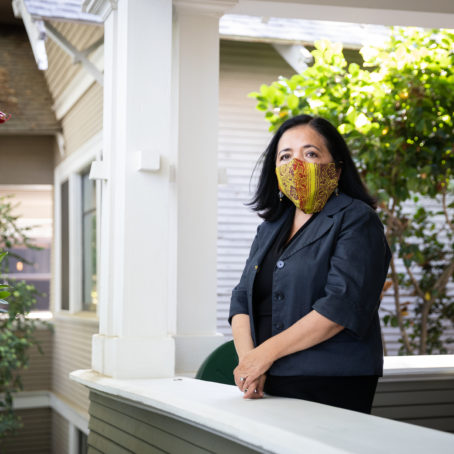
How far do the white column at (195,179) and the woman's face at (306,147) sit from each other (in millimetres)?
1563

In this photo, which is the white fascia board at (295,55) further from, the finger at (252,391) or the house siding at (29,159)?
the finger at (252,391)

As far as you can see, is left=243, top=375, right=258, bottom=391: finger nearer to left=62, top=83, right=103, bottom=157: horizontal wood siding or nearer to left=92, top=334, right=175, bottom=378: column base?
left=92, top=334, right=175, bottom=378: column base

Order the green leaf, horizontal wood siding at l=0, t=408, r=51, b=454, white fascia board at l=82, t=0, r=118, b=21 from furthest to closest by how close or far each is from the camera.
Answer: horizontal wood siding at l=0, t=408, r=51, b=454 < the green leaf < white fascia board at l=82, t=0, r=118, b=21

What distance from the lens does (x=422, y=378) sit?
3.89 metres

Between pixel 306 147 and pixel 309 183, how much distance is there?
122 millimetres

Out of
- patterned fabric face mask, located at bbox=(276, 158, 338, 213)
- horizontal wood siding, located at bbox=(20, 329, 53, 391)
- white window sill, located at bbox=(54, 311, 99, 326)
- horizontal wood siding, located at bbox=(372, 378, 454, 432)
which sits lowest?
horizontal wood siding, located at bbox=(20, 329, 53, 391)

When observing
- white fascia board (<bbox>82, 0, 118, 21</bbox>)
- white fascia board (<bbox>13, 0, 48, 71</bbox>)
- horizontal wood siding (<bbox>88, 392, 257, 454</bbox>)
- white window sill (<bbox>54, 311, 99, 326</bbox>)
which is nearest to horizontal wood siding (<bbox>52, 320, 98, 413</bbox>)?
white window sill (<bbox>54, 311, 99, 326</bbox>)

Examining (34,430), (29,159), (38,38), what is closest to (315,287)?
(38,38)

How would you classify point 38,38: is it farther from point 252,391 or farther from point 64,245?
point 252,391

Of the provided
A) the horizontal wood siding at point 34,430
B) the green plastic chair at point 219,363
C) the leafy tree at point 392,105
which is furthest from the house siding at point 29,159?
the green plastic chair at point 219,363

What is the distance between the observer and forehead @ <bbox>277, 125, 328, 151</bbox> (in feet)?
7.39

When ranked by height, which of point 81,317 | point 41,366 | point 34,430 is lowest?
point 34,430

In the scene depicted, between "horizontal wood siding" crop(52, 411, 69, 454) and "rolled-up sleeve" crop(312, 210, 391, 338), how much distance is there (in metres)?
8.19

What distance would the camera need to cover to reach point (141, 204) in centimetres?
330
